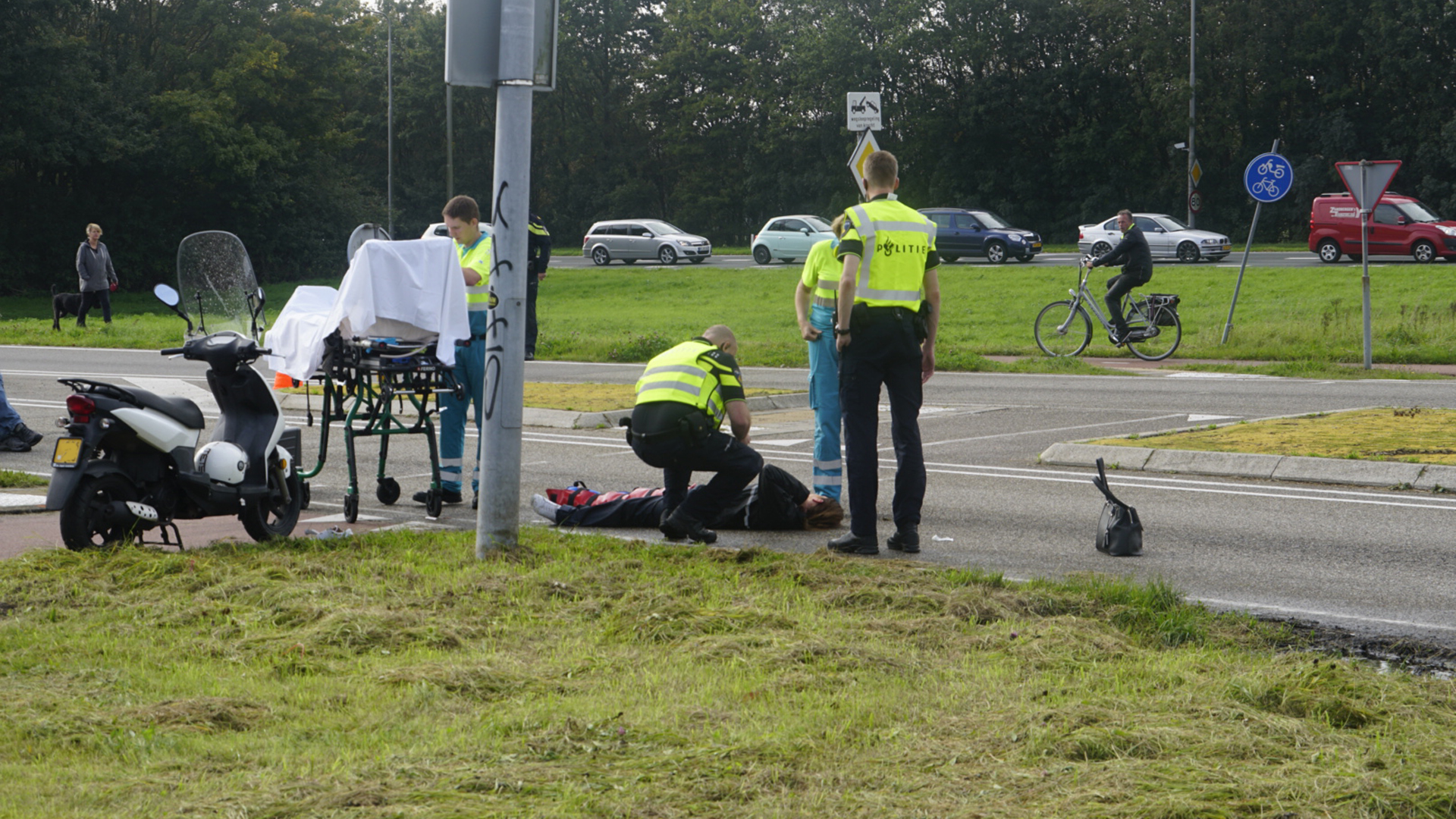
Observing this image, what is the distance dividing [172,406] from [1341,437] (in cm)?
855

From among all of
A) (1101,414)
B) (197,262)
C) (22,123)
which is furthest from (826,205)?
(197,262)

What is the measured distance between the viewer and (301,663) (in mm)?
5195

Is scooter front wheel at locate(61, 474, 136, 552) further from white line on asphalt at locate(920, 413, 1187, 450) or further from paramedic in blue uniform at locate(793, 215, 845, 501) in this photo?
white line on asphalt at locate(920, 413, 1187, 450)

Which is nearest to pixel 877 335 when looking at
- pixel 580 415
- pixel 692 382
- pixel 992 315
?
pixel 692 382

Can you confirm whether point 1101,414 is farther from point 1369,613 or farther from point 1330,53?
point 1330,53

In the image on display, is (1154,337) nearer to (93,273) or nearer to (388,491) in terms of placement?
(388,491)

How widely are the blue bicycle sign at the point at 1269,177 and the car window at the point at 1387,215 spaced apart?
16.0 metres

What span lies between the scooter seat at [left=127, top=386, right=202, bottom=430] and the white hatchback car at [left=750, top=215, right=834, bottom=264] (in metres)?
37.5

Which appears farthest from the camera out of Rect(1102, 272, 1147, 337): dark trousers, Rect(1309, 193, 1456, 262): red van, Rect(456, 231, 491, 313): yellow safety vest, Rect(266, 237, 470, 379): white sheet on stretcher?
Rect(1309, 193, 1456, 262): red van

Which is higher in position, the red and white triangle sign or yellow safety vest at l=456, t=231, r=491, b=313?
the red and white triangle sign

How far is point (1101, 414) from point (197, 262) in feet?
29.8

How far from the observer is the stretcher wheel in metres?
9.41

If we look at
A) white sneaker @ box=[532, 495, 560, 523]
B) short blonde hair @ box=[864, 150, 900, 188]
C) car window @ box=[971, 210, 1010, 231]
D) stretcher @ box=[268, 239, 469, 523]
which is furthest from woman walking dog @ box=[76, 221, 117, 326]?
car window @ box=[971, 210, 1010, 231]

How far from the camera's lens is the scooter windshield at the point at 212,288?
330 inches
